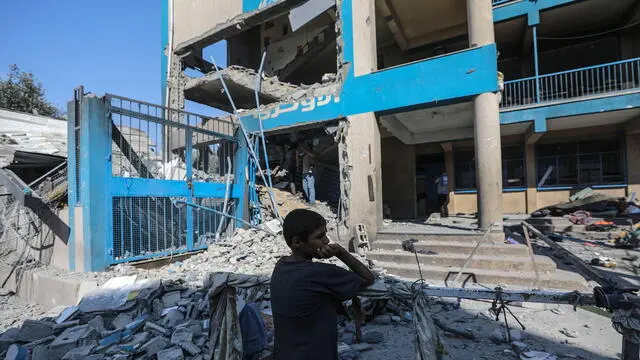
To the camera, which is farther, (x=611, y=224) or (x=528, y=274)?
(x=611, y=224)

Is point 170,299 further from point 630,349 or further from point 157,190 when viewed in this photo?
point 630,349

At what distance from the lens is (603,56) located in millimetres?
11156

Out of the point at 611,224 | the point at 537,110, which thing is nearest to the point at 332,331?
the point at 611,224

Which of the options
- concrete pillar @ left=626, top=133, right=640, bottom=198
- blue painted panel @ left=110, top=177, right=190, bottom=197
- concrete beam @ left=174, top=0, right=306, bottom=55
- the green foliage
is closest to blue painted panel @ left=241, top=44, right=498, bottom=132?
blue painted panel @ left=110, top=177, right=190, bottom=197

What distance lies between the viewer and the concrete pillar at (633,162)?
9.98 metres

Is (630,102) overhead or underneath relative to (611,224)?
overhead

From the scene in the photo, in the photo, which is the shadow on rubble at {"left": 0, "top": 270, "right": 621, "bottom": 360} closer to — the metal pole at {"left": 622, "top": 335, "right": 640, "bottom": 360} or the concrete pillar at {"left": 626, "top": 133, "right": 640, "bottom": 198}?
the metal pole at {"left": 622, "top": 335, "right": 640, "bottom": 360}

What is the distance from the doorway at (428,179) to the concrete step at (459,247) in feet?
22.5

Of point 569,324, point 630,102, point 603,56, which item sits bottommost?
point 569,324

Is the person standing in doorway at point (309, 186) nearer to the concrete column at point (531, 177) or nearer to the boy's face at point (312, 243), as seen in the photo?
the concrete column at point (531, 177)

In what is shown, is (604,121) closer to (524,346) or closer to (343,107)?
(343,107)

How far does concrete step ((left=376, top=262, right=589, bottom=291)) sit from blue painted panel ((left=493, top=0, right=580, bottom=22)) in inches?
353

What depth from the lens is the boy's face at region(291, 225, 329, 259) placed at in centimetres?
149

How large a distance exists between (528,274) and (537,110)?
6.90 meters
